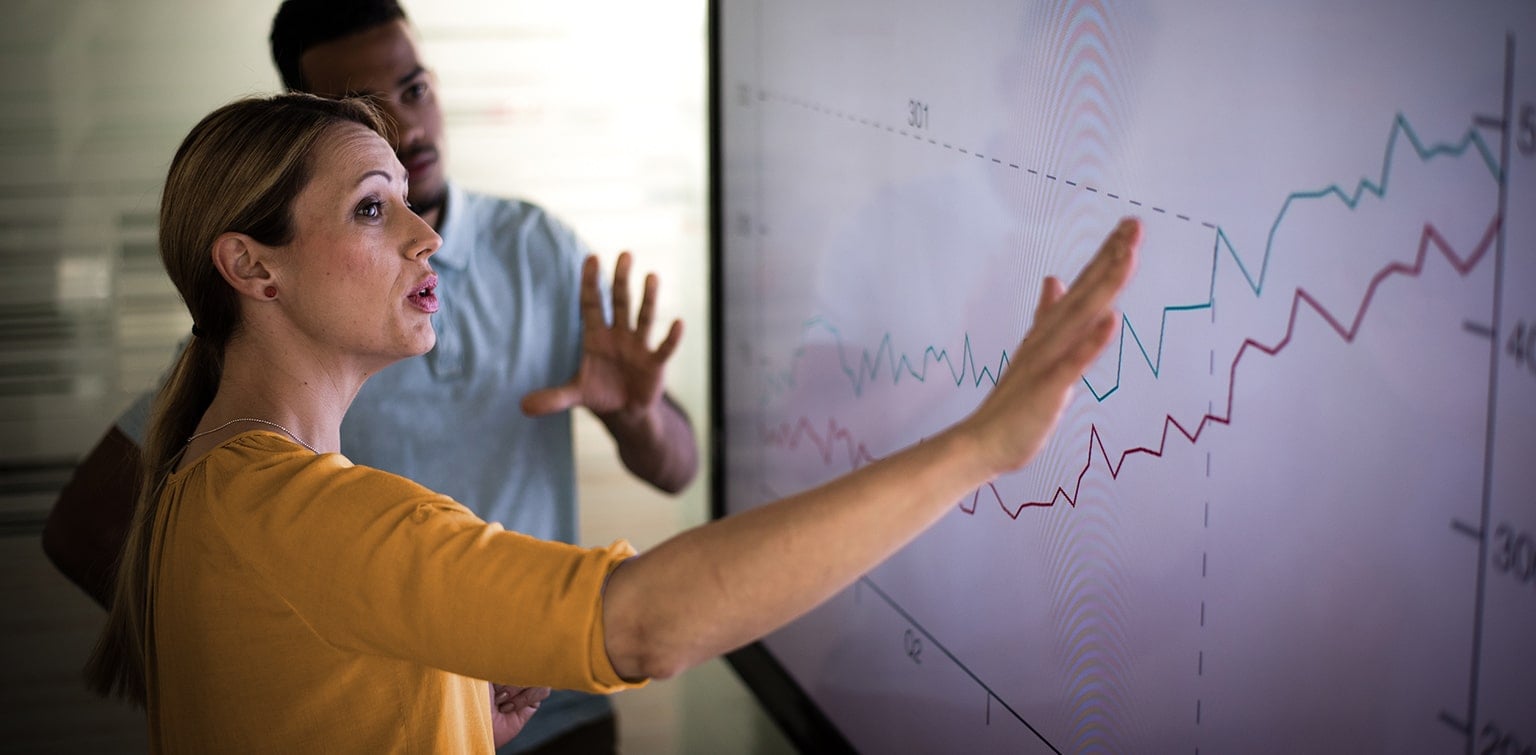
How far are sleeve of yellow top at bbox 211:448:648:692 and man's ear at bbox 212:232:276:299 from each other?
0.24m

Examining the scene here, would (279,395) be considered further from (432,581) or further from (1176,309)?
(1176,309)

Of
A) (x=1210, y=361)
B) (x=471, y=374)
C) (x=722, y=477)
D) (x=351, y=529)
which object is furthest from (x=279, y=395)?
(x=722, y=477)

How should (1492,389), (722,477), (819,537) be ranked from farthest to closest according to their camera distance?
(722,477), (819,537), (1492,389)

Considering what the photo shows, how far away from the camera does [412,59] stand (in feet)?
5.30

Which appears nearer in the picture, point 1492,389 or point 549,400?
point 1492,389

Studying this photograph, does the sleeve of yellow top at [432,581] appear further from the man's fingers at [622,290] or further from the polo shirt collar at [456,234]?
the polo shirt collar at [456,234]

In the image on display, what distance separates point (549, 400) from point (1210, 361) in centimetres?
85

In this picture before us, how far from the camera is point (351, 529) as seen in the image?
0.84m

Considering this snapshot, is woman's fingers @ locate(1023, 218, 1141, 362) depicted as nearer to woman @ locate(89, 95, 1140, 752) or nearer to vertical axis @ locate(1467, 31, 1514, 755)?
woman @ locate(89, 95, 1140, 752)

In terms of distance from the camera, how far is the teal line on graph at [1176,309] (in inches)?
26.9

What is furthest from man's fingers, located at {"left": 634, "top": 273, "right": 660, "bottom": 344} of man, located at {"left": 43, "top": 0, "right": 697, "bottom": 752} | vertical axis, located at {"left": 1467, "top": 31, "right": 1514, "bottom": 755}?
vertical axis, located at {"left": 1467, "top": 31, "right": 1514, "bottom": 755}

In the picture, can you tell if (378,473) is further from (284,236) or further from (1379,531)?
(1379,531)

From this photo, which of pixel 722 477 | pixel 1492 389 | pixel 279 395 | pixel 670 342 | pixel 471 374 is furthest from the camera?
pixel 722 477

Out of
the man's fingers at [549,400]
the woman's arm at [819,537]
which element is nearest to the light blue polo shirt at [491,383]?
the man's fingers at [549,400]
